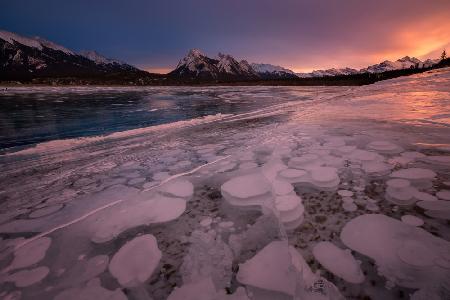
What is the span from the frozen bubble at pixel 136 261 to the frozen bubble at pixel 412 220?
1.73m

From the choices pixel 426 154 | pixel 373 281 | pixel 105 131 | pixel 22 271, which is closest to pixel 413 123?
pixel 426 154

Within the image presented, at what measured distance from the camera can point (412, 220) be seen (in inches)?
71.4

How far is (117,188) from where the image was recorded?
A: 9.18 ft

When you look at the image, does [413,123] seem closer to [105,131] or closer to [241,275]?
[241,275]

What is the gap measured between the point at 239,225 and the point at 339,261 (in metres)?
0.73

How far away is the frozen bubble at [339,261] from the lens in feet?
4.64

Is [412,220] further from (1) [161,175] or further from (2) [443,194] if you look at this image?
(1) [161,175]

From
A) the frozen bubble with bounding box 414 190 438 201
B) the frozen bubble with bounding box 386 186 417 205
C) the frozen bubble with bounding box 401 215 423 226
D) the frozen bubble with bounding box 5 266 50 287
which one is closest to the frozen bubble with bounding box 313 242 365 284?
the frozen bubble with bounding box 401 215 423 226

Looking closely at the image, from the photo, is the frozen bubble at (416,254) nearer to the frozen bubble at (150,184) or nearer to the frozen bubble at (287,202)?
the frozen bubble at (287,202)

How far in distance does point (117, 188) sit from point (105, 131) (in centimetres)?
415

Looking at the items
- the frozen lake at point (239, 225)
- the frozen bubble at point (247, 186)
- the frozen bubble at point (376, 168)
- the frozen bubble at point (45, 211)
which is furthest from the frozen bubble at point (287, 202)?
the frozen bubble at point (45, 211)

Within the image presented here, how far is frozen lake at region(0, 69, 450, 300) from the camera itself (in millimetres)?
1434

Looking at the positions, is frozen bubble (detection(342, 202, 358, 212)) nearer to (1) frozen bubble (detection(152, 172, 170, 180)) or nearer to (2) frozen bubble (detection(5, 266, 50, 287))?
(1) frozen bubble (detection(152, 172, 170, 180))

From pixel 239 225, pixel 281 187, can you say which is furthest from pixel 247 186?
pixel 239 225
